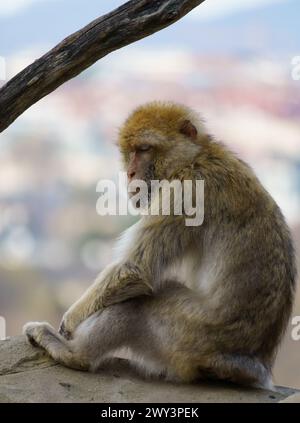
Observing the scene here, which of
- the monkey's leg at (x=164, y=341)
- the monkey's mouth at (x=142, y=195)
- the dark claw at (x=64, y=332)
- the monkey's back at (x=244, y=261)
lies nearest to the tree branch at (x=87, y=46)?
the monkey's mouth at (x=142, y=195)

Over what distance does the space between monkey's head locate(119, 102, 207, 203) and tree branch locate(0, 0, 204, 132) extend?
1.59 feet

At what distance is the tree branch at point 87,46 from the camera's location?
6184 mm

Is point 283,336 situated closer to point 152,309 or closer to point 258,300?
point 258,300

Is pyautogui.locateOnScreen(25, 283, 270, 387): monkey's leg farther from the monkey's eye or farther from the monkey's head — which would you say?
the monkey's eye

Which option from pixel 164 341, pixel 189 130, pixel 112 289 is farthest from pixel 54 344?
pixel 189 130

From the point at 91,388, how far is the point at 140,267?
790 mm

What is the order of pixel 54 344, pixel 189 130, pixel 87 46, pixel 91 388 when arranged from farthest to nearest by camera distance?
pixel 189 130 → pixel 87 46 → pixel 54 344 → pixel 91 388

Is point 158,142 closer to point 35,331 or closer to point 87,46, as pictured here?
point 87,46

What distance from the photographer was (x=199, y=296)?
233 inches

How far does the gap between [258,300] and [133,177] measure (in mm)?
1156

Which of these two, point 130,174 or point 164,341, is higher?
point 130,174

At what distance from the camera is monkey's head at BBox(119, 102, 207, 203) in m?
6.24
